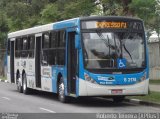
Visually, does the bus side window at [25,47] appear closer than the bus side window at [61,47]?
No

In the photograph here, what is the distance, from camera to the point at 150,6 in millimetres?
23969

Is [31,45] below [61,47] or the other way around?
the other way around

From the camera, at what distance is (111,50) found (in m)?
19.3

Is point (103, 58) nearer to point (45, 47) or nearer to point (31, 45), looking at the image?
point (45, 47)

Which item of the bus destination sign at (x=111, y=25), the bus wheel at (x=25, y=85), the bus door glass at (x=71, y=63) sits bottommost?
the bus wheel at (x=25, y=85)

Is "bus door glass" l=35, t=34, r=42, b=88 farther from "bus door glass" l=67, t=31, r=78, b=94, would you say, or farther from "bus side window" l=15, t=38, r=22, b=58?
"bus door glass" l=67, t=31, r=78, b=94

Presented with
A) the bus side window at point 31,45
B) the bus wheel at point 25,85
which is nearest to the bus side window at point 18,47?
the bus wheel at point 25,85

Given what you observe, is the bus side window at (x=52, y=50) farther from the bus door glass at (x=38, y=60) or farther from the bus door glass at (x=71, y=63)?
the bus door glass at (x=38, y=60)

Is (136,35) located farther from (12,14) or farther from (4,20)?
(4,20)

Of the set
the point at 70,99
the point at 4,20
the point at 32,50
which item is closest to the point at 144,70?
the point at 70,99

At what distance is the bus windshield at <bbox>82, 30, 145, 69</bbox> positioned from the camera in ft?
62.8

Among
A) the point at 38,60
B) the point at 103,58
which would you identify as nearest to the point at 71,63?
the point at 103,58

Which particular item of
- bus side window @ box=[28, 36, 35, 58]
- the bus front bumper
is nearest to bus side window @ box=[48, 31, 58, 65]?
bus side window @ box=[28, 36, 35, 58]

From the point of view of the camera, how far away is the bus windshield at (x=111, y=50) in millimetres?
19156
